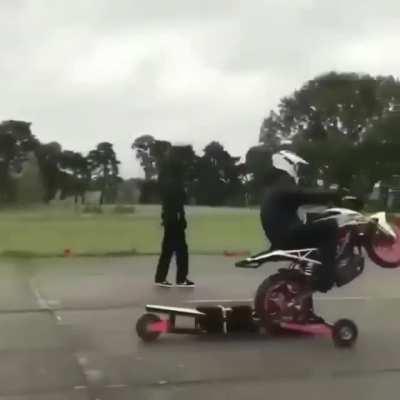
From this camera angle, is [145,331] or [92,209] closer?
[145,331]

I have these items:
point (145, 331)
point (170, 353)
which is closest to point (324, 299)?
point (145, 331)

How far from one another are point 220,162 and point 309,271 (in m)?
6.61

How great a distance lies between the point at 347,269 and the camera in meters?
7.38

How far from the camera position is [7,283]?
11.5m

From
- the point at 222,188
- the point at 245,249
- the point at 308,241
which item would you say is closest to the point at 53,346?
the point at 308,241

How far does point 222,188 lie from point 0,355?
8365 millimetres

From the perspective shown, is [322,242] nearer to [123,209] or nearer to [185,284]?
[185,284]

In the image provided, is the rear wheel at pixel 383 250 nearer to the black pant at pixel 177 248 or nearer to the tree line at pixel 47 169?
the black pant at pixel 177 248

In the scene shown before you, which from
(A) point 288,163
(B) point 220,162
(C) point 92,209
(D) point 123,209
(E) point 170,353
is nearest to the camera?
(E) point 170,353

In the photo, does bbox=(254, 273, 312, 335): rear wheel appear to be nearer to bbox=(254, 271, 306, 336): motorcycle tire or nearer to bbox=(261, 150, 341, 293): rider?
bbox=(254, 271, 306, 336): motorcycle tire

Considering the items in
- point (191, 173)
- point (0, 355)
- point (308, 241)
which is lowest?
point (0, 355)

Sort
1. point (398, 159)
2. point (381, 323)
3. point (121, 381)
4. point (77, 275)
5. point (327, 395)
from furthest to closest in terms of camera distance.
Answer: point (398, 159) → point (77, 275) → point (381, 323) → point (121, 381) → point (327, 395)

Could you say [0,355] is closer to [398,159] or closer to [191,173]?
[191,173]

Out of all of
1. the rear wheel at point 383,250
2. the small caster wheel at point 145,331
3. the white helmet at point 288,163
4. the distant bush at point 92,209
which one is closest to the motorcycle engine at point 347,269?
the rear wheel at point 383,250
